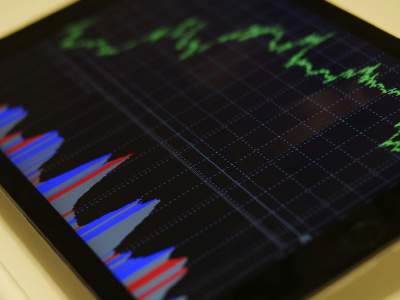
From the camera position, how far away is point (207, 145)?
0.83 meters

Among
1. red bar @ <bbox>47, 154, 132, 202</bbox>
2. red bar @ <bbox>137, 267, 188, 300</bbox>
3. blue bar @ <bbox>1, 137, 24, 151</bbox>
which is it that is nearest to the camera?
red bar @ <bbox>137, 267, 188, 300</bbox>

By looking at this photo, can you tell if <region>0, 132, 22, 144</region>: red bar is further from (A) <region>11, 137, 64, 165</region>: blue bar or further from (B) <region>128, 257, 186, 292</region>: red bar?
(B) <region>128, 257, 186, 292</region>: red bar

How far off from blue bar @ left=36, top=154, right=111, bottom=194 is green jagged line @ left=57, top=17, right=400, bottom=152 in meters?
0.35

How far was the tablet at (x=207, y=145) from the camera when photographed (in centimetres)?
66

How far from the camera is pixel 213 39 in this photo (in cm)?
106

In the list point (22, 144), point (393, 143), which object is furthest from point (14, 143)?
point (393, 143)

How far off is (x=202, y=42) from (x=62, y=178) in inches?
19.1

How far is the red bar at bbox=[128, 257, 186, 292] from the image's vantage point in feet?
2.18

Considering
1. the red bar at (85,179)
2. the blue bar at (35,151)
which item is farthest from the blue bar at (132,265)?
the blue bar at (35,151)

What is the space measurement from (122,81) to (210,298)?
1.90 ft

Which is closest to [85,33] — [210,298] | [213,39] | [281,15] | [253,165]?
[213,39]

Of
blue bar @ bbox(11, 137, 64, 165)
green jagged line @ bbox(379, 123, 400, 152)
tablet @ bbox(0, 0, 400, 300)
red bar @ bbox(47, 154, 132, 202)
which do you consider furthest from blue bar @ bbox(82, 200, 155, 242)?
green jagged line @ bbox(379, 123, 400, 152)

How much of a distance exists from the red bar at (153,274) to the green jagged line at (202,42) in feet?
1.60

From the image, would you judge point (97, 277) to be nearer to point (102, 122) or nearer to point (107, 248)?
point (107, 248)
